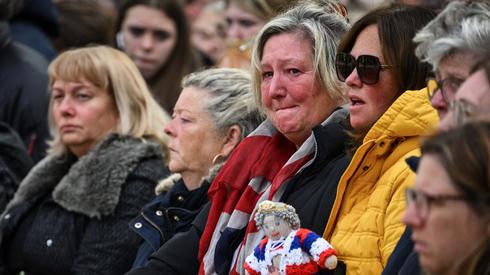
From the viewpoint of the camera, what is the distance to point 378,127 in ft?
13.6

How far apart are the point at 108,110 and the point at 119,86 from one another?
0.50 feet

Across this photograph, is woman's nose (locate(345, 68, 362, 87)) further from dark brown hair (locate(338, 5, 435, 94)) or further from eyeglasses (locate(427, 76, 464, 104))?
eyeglasses (locate(427, 76, 464, 104))

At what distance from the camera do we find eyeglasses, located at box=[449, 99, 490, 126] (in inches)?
129

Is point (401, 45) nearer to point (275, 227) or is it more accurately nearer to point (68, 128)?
point (275, 227)

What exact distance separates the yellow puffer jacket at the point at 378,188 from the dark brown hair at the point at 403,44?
276 mm

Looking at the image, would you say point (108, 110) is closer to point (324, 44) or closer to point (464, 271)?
point (324, 44)

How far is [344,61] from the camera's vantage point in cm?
448

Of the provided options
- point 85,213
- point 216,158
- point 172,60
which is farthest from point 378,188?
point 172,60

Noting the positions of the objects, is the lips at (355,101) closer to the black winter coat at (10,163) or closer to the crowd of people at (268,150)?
the crowd of people at (268,150)

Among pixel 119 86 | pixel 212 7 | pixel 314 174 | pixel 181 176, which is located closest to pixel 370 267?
pixel 314 174

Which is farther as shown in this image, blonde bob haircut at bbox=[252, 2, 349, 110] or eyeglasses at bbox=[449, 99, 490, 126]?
blonde bob haircut at bbox=[252, 2, 349, 110]

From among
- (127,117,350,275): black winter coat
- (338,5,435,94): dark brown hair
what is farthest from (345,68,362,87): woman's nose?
(127,117,350,275): black winter coat

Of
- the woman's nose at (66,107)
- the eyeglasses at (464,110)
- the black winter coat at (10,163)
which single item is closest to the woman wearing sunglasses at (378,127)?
the eyeglasses at (464,110)

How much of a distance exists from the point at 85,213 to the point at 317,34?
191cm
